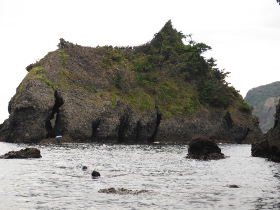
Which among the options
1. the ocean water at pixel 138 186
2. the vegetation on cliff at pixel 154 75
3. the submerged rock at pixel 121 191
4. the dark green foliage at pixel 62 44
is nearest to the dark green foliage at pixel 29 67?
the vegetation on cliff at pixel 154 75

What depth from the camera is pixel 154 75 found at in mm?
110188

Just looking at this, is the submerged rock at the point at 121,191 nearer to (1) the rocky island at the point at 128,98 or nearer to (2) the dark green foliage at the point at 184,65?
(1) the rocky island at the point at 128,98

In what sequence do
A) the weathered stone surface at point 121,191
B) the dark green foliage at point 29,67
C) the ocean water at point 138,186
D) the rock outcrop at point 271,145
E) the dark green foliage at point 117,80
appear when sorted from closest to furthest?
the ocean water at point 138,186 < the weathered stone surface at point 121,191 < the rock outcrop at point 271,145 < the dark green foliage at point 29,67 < the dark green foliage at point 117,80

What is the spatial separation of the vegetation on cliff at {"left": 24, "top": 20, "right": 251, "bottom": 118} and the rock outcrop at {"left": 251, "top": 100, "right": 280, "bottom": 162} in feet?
142

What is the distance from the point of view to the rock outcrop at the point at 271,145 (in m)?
47.2

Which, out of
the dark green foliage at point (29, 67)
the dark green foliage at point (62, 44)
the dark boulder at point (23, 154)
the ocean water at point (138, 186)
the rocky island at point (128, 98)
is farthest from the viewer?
the dark green foliage at point (62, 44)

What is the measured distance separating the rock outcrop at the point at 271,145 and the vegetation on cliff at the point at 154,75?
43.3 meters

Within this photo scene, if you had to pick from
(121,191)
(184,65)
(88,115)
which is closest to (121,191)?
(121,191)

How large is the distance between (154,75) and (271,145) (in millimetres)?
63770

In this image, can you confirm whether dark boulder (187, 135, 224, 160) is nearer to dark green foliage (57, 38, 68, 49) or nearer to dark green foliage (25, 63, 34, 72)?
dark green foliage (25, 63, 34, 72)

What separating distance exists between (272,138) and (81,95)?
52215 mm

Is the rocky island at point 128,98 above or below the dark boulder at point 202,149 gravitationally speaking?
above

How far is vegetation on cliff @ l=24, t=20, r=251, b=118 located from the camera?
96.0m

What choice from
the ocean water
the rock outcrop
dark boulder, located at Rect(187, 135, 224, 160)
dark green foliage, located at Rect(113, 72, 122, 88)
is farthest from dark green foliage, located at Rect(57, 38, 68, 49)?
the ocean water
